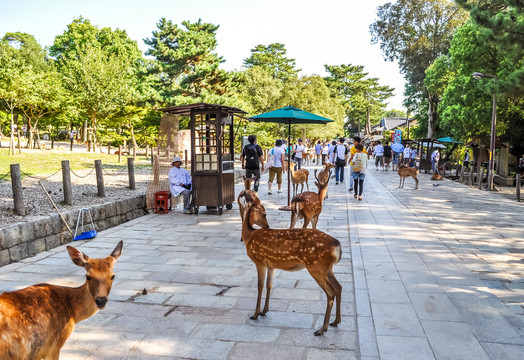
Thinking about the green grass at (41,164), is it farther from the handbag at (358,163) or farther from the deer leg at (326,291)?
the deer leg at (326,291)

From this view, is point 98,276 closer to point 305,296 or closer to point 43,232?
point 305,296

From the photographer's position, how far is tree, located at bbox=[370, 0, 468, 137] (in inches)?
1222

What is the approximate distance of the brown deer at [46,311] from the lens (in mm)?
2232

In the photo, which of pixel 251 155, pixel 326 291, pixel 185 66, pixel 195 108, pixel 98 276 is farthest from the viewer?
pixel 185 66

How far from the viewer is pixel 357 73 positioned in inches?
2522

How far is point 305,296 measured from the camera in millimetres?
4551

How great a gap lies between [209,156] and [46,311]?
289 inches

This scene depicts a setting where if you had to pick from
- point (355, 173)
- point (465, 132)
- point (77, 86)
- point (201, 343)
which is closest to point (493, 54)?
point (465, 132)

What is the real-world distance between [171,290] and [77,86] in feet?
93.7

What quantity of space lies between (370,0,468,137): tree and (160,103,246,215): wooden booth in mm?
26553

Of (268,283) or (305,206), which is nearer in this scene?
(268,283)

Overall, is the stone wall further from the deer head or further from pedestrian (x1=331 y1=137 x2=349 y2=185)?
pedestrian (x1=331 y1=137 x2=349 y2=185)

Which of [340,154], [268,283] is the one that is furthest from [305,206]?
[340,154]

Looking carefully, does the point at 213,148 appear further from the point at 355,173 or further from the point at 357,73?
the point at 357,73
